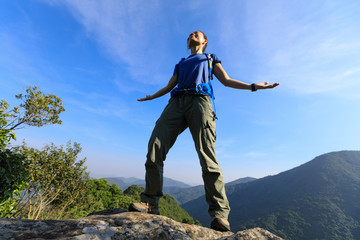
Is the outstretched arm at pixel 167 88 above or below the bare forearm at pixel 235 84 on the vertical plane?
above

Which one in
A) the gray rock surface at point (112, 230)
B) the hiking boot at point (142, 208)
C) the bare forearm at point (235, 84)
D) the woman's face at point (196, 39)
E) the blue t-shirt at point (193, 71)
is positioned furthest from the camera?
the woman's face at point (196, 39)

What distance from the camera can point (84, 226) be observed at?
201 cm

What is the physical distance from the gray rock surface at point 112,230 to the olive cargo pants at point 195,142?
641 mm

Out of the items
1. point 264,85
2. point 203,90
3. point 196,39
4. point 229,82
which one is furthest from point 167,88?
point 264,85

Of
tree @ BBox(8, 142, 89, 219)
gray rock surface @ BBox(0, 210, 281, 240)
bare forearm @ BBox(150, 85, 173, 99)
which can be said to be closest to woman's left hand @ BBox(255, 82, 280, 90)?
bare forearm @ BBox(150, 85, 173, 99)

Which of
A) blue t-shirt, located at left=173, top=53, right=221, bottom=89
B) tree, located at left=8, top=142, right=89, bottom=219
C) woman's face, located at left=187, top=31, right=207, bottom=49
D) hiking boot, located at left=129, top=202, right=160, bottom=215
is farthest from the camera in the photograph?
tree, located at left=8, top=142, right=89, bottom=219

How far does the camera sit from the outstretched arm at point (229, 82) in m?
3.02

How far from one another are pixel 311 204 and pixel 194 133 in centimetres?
16912

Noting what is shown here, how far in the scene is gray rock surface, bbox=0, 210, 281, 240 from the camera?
71.6 inches

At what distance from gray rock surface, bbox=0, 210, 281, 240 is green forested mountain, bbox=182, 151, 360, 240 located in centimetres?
12713

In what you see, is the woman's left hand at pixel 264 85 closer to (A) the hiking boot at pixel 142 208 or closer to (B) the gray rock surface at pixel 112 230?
(B) the gray rock surface at pixel 112 230

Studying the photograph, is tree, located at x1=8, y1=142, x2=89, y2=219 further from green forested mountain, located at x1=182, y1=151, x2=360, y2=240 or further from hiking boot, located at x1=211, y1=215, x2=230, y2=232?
green forested mountain, located at x1=182, y1=151, x2=360, y2=240

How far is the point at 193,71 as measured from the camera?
11.4 ft

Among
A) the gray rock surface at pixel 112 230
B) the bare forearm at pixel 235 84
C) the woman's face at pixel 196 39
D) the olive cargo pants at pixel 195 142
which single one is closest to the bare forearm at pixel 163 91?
the olive cargo pants at pixel 195 142
